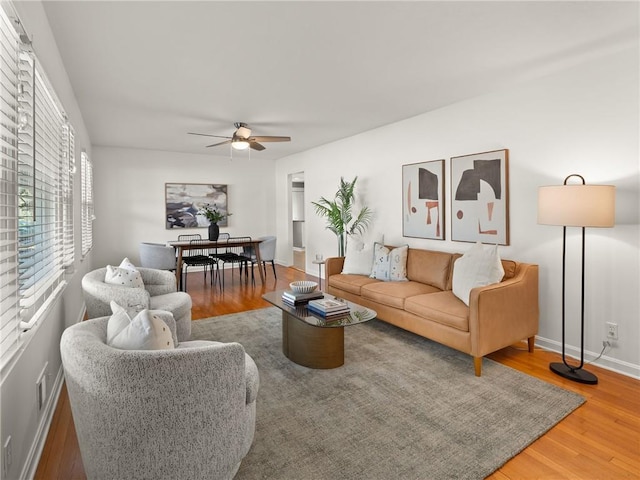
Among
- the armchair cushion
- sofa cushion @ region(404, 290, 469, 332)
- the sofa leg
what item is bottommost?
the sofa leg

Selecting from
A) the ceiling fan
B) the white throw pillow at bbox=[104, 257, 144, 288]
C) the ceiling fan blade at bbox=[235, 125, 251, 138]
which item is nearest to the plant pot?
the ceiling fan

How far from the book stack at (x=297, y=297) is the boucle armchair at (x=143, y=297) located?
90 cm

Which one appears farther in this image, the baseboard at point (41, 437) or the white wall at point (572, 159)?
the white wall at point (572, 159)

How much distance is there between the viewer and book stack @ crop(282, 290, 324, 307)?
316 cm

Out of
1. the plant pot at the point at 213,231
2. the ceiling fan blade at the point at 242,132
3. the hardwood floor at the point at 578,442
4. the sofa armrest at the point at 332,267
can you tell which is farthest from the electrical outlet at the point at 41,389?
the plant pot at the point at 213,231

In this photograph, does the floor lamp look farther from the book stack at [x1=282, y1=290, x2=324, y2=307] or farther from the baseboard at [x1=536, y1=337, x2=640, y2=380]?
the book stack at [x1=282, y1=290, x2=324, y2=307]

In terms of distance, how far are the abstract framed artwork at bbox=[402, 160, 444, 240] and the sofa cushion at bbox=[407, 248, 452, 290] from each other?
1.09ft

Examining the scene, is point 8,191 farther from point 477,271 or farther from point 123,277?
point 477,271

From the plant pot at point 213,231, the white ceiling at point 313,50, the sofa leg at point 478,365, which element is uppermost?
the white ceiling at point 313,50

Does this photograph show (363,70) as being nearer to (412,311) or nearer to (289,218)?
(412,311)

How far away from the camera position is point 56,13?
7.38 feet

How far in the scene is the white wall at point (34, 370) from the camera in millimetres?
1553

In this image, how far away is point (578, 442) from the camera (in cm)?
204

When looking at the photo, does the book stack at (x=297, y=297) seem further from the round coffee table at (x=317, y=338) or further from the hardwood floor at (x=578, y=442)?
the hardwood floor at (x=578, y=442)
